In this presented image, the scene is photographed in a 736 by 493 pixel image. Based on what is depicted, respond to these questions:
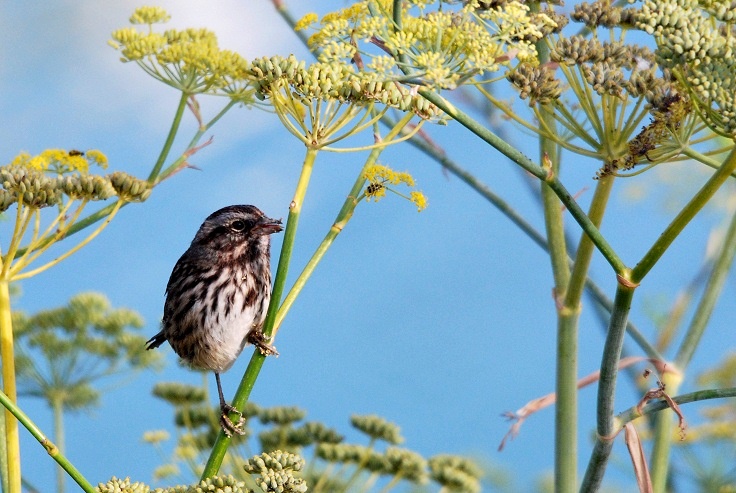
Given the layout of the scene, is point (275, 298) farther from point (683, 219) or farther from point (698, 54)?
point (698, 54)

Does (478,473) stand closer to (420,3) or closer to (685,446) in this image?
(685,446)

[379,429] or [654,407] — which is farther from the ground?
[379,429]

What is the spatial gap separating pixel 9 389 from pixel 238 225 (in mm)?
1226

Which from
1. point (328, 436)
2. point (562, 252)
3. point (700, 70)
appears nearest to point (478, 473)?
point (328, 436)

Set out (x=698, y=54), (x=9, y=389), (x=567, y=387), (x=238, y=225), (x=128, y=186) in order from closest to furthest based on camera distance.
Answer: (x=698, y=54), (x=9, y=389), (x=128, y=186), (x=567, y=387), (x=238, y=225)

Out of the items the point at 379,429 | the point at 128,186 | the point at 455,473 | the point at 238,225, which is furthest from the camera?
the point at 379,429

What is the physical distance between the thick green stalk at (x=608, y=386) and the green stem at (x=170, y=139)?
1.73 metres

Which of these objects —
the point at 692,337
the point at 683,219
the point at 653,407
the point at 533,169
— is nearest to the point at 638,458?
the point at 653,407

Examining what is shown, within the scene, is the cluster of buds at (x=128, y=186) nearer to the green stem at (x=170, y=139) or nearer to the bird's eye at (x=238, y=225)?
the green stem at (x=170, y=139)

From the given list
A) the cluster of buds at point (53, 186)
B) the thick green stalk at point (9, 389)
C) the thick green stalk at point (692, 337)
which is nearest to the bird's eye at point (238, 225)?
the cluster of buds at point (53, 186)

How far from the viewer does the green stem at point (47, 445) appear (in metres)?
2.24

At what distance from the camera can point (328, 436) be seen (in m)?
4.03

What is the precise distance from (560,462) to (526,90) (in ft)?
4.56

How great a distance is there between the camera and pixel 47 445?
2354mm
